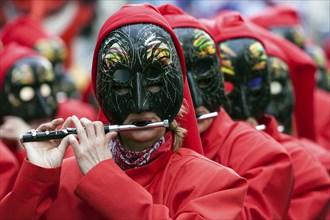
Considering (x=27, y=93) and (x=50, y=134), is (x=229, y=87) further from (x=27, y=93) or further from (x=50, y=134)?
(x=50, y=134)

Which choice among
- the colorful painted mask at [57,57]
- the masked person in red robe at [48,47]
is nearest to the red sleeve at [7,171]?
the masked person in red robe at [48,47]

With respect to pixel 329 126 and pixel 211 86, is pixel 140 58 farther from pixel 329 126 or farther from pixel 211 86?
pixel 329 126

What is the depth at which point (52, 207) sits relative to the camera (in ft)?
16.0

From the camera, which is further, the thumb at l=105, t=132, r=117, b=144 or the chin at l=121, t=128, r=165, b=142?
the chin at l=121, t=128, r=165, b=142

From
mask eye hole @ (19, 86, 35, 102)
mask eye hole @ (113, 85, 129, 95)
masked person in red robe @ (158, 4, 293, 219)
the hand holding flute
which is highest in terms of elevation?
mask eye hole @ (113, 85, 129, 95)

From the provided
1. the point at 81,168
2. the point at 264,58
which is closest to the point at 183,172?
the point at 81,168

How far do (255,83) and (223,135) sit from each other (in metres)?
Result: 0.84

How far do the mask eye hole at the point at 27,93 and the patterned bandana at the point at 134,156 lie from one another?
3247 millimetres

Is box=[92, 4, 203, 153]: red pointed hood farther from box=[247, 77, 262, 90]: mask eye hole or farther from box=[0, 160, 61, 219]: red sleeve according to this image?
box=[247, 77, 262, 90]: mask eye hole

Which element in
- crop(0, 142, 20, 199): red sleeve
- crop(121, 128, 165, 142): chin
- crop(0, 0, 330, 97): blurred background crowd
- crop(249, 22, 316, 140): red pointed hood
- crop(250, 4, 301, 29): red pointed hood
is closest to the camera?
crop(121, 128, 165, 142): chin

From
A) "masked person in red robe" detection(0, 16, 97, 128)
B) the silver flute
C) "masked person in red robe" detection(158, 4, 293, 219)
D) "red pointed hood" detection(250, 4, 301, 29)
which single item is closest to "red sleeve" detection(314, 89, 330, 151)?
"red pointed hood" detection(250, 4, 301, 29)

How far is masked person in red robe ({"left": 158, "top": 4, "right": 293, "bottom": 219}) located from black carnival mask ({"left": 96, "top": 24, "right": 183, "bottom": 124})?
108cm

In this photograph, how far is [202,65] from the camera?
6.20 meters

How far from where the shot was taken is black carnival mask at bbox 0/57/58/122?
26.6ft
